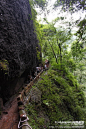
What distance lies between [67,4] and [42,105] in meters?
6.66

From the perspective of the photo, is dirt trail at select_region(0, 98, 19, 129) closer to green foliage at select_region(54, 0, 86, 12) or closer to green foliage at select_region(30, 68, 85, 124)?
green foliage at select_region(30, 68, 85, 124)

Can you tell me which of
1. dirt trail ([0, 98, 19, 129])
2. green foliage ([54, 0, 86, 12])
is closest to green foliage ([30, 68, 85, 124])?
dirt trail ([0, 98, 19, 129])

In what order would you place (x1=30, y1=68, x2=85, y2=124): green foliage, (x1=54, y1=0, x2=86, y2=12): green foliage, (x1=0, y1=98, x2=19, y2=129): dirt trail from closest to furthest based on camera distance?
(x1=54, y1=0, x2=86, y2=12): green foliage
(x1=0, y1=98, x2=19, y2=129): dirt trail
(x1=30, y1=68, x2=85, y2=124): green foliage

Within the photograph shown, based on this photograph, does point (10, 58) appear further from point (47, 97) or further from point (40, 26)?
point (40, 26)

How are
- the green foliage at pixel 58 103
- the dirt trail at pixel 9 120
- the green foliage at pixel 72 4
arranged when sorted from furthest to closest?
the green foliage at pixel 58 103 → the dirt trail at pixel 9 120 → the green foliage at pixel 72 4

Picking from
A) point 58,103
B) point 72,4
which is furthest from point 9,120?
point 72,4

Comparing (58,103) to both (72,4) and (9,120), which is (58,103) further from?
(72,4)

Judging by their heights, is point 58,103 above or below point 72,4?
below

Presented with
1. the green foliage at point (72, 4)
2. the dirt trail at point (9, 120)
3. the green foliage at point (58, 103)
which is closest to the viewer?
the green foliage at point (72, 4)

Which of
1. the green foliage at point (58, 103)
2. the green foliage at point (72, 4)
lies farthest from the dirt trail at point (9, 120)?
the green foliage at point (72, 4)

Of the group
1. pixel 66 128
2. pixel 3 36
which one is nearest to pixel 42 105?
pixel 66 128

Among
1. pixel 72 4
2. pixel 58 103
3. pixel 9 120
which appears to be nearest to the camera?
pixel 72 4

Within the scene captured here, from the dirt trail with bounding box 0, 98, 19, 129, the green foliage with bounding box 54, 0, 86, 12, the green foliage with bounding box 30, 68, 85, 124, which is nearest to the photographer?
the green foliage with bounding box 54, 0, 86, 12

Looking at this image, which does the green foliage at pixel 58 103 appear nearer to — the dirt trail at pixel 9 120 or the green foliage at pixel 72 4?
the dirt trail at pixel 9 120
